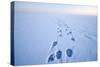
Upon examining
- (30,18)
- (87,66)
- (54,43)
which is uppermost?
(30,18)

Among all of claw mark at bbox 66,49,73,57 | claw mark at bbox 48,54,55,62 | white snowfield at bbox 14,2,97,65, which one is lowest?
claw mark at bbox 48,54,55,62

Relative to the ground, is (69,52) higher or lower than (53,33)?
lower

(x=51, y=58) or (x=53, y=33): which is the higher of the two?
(x=53, y=33)

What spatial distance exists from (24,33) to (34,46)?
0.19 metres

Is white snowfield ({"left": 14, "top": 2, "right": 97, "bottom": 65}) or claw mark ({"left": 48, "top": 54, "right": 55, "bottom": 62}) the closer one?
white snowfield ({"left": 14, "top": 2, "right": 97, "bottom": 65})

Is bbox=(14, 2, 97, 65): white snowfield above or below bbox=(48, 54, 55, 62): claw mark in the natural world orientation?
above

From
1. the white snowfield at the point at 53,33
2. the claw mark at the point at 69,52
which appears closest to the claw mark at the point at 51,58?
the white snowfield at the point at 53,33

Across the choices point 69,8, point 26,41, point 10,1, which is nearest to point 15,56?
point 26,41

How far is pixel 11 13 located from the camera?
7.00ft

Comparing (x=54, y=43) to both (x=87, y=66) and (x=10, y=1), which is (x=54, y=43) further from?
(x=10, y=1)

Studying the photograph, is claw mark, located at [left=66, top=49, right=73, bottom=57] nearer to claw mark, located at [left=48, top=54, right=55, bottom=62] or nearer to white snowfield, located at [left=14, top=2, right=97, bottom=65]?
white snowfield, located at [left=14, top=2, right=97, bottom=65]

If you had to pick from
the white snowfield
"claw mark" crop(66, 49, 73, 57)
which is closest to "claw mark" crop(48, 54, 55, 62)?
the white snowfield

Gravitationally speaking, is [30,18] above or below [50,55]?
above
